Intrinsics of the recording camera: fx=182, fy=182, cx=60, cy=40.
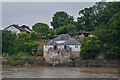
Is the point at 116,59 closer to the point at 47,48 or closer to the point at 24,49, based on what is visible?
the point at 47,48

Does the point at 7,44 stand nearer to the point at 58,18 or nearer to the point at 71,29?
the point at 71,29

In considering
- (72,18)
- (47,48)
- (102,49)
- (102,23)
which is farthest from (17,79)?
(72,18)

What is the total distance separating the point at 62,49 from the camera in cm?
4175

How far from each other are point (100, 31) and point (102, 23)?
639 centimetres

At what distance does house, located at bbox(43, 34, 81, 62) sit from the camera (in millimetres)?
41281

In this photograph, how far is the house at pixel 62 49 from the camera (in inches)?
1625

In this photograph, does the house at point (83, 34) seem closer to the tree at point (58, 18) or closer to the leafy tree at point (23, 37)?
the tree at point (58, 18)

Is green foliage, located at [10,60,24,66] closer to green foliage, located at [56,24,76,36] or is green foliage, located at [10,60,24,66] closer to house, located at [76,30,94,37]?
green foliage, located at [56,24,76,36]

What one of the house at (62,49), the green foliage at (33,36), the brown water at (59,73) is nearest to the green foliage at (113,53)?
the house at (62,49)

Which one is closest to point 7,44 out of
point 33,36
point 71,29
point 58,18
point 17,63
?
point 17,63

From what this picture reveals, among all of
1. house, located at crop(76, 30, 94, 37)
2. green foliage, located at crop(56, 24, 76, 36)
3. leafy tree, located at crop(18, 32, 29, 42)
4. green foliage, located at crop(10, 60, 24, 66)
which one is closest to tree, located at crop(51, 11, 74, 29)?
green foliage, located at crop(56, 24, 76, 36)

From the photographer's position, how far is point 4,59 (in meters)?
45.0

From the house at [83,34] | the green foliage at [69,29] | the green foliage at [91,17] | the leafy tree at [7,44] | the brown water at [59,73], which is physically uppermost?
the green foliage at [91,17]

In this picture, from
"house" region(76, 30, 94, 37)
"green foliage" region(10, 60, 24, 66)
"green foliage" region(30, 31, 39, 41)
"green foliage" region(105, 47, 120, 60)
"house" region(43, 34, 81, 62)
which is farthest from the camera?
"house" region(76, 30, 94, 37)
